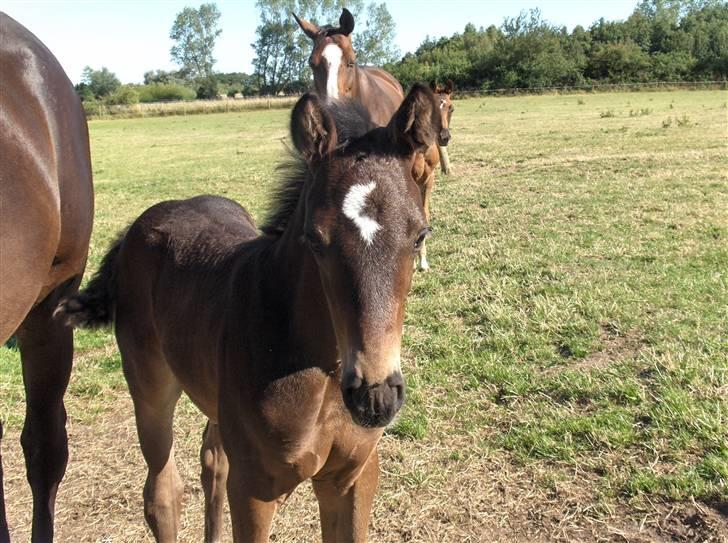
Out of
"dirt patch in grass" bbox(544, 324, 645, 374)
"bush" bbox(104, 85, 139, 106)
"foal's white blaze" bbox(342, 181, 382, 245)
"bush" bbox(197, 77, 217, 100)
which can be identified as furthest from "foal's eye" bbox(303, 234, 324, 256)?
"bush" bbox(197, 77, 217, 100)

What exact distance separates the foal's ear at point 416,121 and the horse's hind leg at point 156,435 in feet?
4.74

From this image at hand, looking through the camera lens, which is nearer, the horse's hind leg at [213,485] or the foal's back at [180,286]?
the foal's back at [180,286]

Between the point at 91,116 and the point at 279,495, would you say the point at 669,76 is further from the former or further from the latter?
the point at 279,495

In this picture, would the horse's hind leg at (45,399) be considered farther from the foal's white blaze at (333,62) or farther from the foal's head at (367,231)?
the foal's white blaze at (333,62)

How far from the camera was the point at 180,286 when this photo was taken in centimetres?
239

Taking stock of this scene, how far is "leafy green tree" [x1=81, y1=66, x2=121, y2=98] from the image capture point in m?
69.1

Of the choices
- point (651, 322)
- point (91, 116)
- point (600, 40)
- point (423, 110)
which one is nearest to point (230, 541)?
point (423, 110)

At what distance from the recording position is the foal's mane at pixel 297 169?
1853 millimetres

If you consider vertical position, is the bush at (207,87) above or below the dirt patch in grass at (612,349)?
above

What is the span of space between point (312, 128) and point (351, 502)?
49.9 inches

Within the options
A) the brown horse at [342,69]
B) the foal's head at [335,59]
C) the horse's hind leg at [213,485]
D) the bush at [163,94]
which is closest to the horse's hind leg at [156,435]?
the horse's hind leg at [213,485]

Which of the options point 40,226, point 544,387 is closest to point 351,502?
point 40,226

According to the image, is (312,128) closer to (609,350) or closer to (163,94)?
(609,350)

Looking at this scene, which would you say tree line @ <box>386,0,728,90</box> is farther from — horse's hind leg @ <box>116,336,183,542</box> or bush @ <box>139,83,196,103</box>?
horse's hind leg @ <box>116,336,183,542</box>
